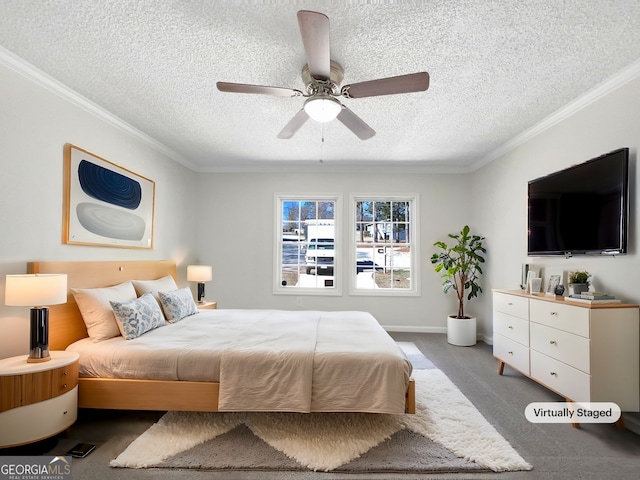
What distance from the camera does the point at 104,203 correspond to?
3309mm

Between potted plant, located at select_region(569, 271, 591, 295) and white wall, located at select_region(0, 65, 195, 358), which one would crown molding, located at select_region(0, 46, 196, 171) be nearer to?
white wall, located at select_region(0, 65, 195, 358)

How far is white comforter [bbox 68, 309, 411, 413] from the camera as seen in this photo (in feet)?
7.34

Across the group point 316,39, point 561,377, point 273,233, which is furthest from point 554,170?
point 273,233

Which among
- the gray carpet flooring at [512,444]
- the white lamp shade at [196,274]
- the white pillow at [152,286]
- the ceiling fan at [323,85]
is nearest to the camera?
the ceiling fan at [323,85]

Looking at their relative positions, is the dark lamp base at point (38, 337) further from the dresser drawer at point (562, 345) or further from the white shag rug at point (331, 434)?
the dresser drawer at point (562, 345)

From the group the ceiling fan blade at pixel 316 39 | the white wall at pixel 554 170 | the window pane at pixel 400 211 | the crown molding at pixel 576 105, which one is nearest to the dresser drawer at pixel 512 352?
the white wall at pixel 554 170

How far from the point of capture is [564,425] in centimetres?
247

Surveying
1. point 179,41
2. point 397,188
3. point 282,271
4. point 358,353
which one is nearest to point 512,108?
point 397,188

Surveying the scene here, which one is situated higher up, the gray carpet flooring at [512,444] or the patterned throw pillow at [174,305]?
the patterned throw pillow at [174,305]

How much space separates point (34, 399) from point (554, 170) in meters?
4.53

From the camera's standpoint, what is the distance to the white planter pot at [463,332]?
14.9ft

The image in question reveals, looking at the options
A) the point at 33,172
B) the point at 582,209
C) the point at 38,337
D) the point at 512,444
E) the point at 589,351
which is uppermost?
the point at 33,172

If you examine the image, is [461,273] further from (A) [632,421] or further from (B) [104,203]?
(B) [104,203]

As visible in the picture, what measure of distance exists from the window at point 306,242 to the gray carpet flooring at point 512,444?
278cm
